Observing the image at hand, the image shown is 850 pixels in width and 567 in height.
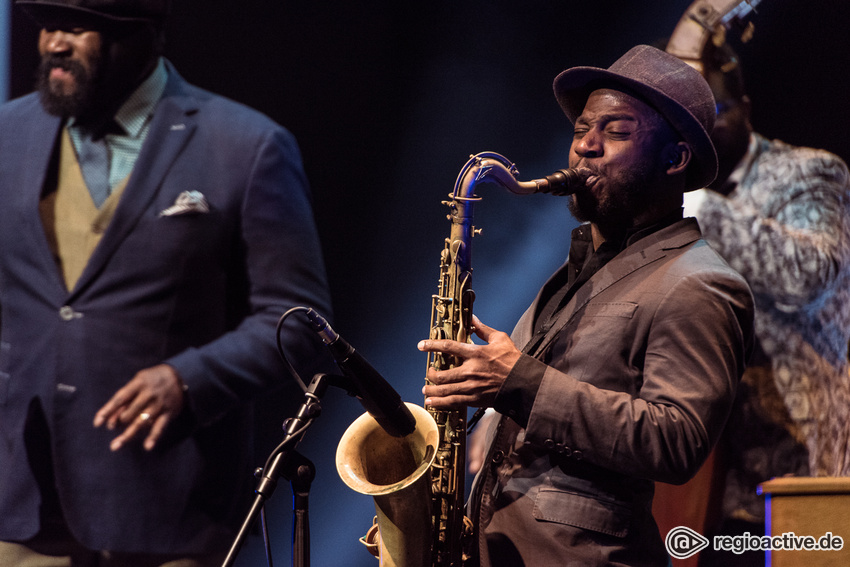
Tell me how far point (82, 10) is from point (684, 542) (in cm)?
349

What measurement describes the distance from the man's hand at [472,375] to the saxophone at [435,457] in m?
Answer: 0.16

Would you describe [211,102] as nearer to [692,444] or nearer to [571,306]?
[571,306]

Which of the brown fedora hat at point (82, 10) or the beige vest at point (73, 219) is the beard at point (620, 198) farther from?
the brown fedora hat at point (82, 10)

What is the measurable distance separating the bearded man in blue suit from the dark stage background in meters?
0.39

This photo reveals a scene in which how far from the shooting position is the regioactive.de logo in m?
3.64

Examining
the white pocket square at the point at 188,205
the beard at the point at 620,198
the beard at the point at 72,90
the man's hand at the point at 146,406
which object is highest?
the beard at the point at 72,90

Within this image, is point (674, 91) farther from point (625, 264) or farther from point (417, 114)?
point (417, 114)

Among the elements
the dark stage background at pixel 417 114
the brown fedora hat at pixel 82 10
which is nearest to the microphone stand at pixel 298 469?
the dark stage background at pixel 417 114

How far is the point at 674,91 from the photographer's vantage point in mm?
2338

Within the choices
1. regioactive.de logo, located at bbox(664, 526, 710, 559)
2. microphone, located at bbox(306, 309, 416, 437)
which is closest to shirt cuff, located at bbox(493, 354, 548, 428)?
microphone, located at bbox(306, 309, 416, 437)

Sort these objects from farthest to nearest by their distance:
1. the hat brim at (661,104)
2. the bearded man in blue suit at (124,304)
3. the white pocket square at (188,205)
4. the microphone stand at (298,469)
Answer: the white pocket square at (188,205) → the bearded man in blue suit at (124,304) → the hat brim at (661,104) → the microphone stand at (298,469)

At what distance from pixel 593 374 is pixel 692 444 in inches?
12.7

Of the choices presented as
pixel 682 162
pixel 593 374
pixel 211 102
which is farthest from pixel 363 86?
pixel 593 374

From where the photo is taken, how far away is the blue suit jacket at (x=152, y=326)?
2.95m
